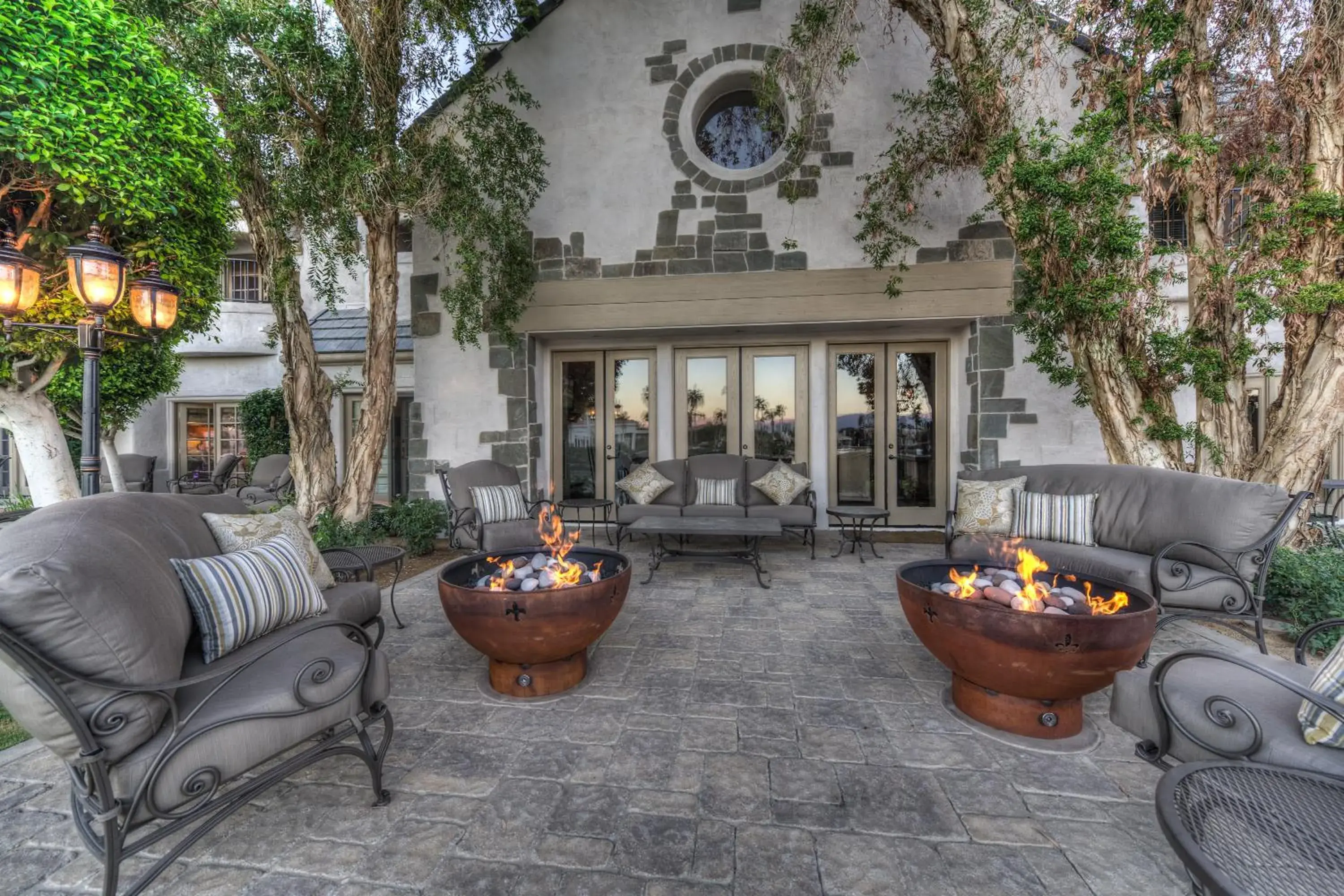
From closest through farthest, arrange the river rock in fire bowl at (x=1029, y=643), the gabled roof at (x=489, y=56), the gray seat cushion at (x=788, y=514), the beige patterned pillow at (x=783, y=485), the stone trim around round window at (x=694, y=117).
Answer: the river rock in fire bowl at (x=1029, y=643) → the gabled roof at (x=489, y=56) → the gray seat cushion at (x=788, y=514) → the beige patterned pillow at (x=783, y=485) → the stone trim around round window at (x=694, y=117)

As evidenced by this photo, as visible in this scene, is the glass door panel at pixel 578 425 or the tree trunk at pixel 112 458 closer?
the tree trunk at pixel 112 458

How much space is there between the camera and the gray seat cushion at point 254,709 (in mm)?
1272

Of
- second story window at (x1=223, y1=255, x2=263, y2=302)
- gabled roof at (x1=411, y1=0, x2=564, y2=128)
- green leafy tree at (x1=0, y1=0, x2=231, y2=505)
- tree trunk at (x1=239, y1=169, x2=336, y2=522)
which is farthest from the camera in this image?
second story window at (x1=223, y1=255, x2=263, y2=302)

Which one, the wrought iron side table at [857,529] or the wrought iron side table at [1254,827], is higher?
the wrought iron side table at [1254,827]

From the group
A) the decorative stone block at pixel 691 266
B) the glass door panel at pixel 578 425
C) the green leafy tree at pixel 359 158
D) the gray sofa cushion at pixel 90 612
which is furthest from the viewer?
the glass door panel at pixel 578 425

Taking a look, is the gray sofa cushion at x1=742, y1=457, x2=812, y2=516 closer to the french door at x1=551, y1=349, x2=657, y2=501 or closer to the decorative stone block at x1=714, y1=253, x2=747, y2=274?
the french door at x1=551, y1=349, x2=657, y2=501

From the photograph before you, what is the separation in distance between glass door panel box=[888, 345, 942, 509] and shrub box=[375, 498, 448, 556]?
5128mm

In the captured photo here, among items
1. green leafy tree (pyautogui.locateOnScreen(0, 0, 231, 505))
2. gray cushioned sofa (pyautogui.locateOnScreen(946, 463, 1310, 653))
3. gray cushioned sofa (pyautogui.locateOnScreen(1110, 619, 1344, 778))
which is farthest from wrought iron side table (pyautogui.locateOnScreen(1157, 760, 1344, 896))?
green leafy tree (pyautogui.locateOnScreen(0, 0, 231, 505))

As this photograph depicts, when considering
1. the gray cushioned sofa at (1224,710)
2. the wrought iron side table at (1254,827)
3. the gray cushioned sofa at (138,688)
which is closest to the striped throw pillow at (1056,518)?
the gray cushioned sofa at (1224,710)

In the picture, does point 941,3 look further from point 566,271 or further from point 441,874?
point 441,874

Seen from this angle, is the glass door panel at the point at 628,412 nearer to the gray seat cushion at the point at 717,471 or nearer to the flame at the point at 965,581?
the gray seat cushion at the point at 717,471

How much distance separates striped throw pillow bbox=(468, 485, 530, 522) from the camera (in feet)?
14.6

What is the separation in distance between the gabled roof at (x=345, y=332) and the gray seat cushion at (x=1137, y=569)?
740 centimetres

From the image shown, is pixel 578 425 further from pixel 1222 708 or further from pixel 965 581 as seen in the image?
pixel 1222 708
